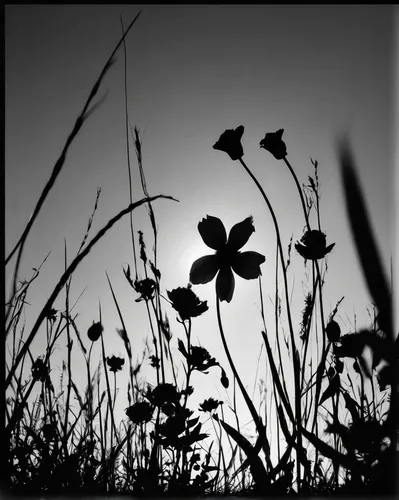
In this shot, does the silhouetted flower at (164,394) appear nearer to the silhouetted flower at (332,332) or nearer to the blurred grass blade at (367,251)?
the silhouetted flower at (332,332)

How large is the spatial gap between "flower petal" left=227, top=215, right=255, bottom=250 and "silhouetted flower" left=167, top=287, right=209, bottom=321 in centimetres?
9

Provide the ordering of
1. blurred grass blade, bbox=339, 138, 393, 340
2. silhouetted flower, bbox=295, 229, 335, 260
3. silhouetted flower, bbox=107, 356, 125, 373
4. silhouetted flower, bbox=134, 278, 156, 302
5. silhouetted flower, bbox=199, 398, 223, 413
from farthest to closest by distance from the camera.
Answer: silhouetted flower, bbox=107, 356, 125, 373
silhouetted flower, bbox=199, 398, 223, 413
silhouetted flower, bbox=134, 278, 156, 302
silhouetted flower, bbox=295, 229, 335, 260
blurred grass blade, bbox=339, 138, 393, 340

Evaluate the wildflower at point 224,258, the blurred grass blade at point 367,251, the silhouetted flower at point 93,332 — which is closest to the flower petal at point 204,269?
the wildflower at point 224,258

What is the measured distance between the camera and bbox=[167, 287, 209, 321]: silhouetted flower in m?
0.59

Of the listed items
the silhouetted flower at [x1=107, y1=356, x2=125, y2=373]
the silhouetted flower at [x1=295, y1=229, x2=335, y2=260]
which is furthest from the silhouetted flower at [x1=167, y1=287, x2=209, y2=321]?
the silhouetted flower at [x1=107, y1=356, x2=125, y2=373]

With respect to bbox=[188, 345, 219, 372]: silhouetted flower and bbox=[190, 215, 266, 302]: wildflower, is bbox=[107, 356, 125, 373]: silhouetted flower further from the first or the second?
bbox=[190, 215, 266, 302]: wildflower

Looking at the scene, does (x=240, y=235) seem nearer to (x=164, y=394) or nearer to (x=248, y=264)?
(x=248, y=264)

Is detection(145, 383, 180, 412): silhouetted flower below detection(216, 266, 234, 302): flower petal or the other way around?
below

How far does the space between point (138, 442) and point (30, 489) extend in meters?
0.33

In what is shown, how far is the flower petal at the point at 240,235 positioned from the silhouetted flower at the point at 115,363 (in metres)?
0.52

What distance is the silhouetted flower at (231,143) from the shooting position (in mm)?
534

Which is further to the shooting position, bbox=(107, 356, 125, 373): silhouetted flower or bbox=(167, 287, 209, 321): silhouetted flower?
bbox=(107, 356, 125, 373): silhouetted flower
